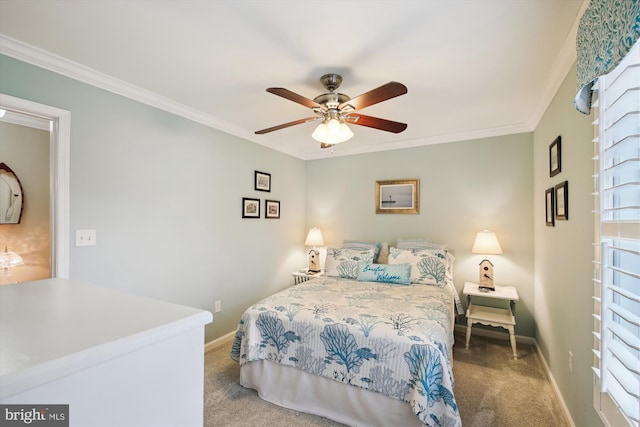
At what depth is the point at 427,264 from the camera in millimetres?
3055

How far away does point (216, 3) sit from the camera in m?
1.46

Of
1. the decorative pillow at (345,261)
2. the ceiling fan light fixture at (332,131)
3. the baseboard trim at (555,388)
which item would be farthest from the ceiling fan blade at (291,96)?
the baseboard trim at (555,388)

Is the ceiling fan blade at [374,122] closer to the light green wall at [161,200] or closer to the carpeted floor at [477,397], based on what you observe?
the light green wall at [161,200]

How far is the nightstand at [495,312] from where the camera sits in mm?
2717

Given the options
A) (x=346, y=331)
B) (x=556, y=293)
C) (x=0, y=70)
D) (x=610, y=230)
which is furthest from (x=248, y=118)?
(x=556, y=293)

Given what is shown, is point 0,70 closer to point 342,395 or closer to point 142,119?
point 142,119

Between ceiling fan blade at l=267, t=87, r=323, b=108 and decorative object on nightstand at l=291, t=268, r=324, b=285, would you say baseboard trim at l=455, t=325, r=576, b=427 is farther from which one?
ceiling fan blade at l=267, t=87, r=323, b=108

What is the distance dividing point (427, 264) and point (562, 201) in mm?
1376

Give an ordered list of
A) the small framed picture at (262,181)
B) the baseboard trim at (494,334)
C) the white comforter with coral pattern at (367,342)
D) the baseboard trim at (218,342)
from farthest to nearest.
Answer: the small framed picture at (262,181), the baseboard trim at (494,334), the baseboard trim at (218,342), the white comforter with coral pattern at (367,342)

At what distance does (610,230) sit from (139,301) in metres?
1.73

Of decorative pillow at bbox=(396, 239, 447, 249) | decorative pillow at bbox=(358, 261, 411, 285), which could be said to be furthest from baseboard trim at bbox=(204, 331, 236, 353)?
decorative pillow at bbox=(396, 239, 447, 249)

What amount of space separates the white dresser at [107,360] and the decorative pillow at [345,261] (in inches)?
105

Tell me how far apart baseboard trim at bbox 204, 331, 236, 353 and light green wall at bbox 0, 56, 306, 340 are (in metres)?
0.07

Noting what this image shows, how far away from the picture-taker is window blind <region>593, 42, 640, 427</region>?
99 centimetres
